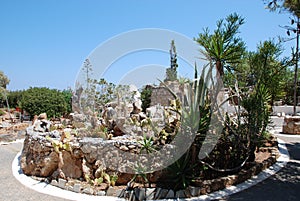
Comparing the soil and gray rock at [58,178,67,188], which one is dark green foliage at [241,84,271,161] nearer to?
the soil

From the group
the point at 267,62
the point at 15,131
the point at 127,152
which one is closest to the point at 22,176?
the point at 127,152

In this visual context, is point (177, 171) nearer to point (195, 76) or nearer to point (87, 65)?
point (195, 76)

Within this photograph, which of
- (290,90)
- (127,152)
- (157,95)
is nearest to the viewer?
(127,152)

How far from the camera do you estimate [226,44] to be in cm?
516

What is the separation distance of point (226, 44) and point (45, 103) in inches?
501

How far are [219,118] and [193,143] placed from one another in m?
1.07

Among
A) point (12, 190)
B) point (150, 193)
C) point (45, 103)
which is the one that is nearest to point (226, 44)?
point (150, 193)

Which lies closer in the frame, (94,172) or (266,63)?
(94,172)

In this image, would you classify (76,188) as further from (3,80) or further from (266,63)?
(3,80)

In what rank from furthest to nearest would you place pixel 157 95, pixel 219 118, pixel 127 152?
1. pixel 157 95
2. pixel 219 118
3. pixel 127 152

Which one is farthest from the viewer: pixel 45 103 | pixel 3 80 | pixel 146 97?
pixel 3 80

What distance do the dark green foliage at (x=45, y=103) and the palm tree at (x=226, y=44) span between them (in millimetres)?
12204

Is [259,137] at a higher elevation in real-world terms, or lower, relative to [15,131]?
higher

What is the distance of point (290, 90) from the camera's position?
23.4m
